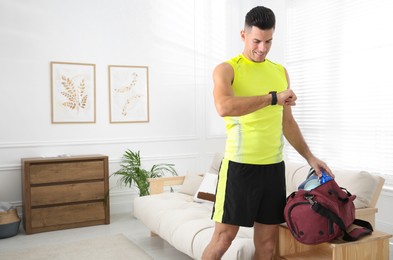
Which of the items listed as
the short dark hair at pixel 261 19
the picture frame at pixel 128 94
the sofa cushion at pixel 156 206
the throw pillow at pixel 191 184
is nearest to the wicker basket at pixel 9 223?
the sofa cushion at pixel 156 206

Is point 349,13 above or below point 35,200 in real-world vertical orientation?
above

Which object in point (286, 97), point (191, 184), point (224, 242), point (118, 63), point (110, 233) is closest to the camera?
point (286, 97)

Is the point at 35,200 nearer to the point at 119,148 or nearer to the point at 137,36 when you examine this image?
the point at 119,148

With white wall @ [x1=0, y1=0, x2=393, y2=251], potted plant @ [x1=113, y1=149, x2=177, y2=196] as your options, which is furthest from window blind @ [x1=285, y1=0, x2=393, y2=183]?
potted plant @ [x1=113, y1=149, x2=177, y2=196]

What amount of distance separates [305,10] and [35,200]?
3928 mm

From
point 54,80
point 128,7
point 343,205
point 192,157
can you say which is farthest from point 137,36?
point 343,205

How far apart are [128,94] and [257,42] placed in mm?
3756

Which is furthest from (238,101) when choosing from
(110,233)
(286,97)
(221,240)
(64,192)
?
(64,192)

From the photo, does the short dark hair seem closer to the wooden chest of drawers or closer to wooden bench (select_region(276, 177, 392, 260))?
wooden bench (select_region(276, 177, 392, 260))

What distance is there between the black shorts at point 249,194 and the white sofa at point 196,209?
58cm

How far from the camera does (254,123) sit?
2086mm

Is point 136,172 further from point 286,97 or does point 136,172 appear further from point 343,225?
point 286,97

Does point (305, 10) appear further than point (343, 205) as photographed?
Yes

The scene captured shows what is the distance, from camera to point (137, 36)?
18.6ft
